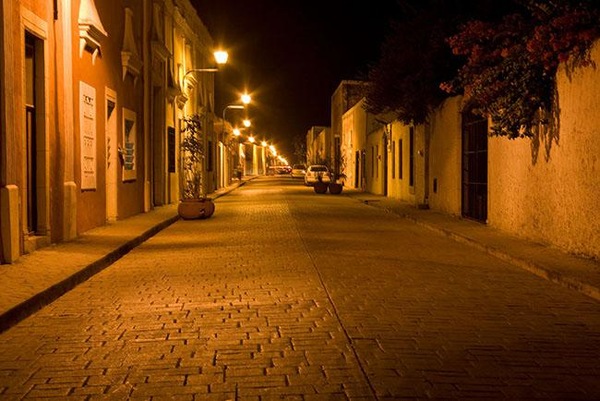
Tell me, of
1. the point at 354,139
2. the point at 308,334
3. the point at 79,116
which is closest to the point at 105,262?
the point at 79,116

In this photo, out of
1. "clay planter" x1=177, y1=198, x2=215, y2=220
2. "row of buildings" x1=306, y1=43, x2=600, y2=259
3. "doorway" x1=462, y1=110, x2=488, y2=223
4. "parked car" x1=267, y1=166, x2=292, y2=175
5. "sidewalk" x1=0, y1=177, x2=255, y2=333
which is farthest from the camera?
"parked car" x1=267, y1=166, x2=292, y2=175

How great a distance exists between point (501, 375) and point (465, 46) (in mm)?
10099

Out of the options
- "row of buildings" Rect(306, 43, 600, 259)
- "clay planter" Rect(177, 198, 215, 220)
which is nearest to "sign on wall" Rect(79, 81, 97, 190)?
"clay planter" Rect(177, 198, 215, 220)

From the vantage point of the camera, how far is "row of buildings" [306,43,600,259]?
11531 millimetres

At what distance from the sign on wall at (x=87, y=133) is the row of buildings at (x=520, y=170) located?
8.92m

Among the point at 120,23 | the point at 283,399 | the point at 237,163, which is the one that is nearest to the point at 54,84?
the point at 120,23

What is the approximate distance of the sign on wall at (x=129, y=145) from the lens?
65.4ft

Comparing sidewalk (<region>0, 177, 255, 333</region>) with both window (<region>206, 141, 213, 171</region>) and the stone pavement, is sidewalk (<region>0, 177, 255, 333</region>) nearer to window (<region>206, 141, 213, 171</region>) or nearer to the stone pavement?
the stone pavement

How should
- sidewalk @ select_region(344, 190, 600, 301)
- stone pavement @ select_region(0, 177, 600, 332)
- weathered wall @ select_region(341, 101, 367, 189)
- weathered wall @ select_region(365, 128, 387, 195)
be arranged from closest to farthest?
stone pavement @ select_region(0, 177, 600, 332), sidewalk @ select_region(344, 190, 600, 301), weathered wall @ select_region(365, 128, 387, 195), weathered wall @ select_region(341, 101, 367, 189)

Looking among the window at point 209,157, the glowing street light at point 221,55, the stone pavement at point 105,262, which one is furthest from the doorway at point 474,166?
the window at point 209,157

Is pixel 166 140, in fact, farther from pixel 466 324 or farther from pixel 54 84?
pixel 466 324

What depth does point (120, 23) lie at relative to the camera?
19.1m

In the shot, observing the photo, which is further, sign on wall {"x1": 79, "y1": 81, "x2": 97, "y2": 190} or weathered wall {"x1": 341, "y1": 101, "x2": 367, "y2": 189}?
weathered wall {"x1": 341, "y1": 101, "x2": 367, "y2": 189}

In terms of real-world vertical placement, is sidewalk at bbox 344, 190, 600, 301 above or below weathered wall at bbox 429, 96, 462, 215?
below
